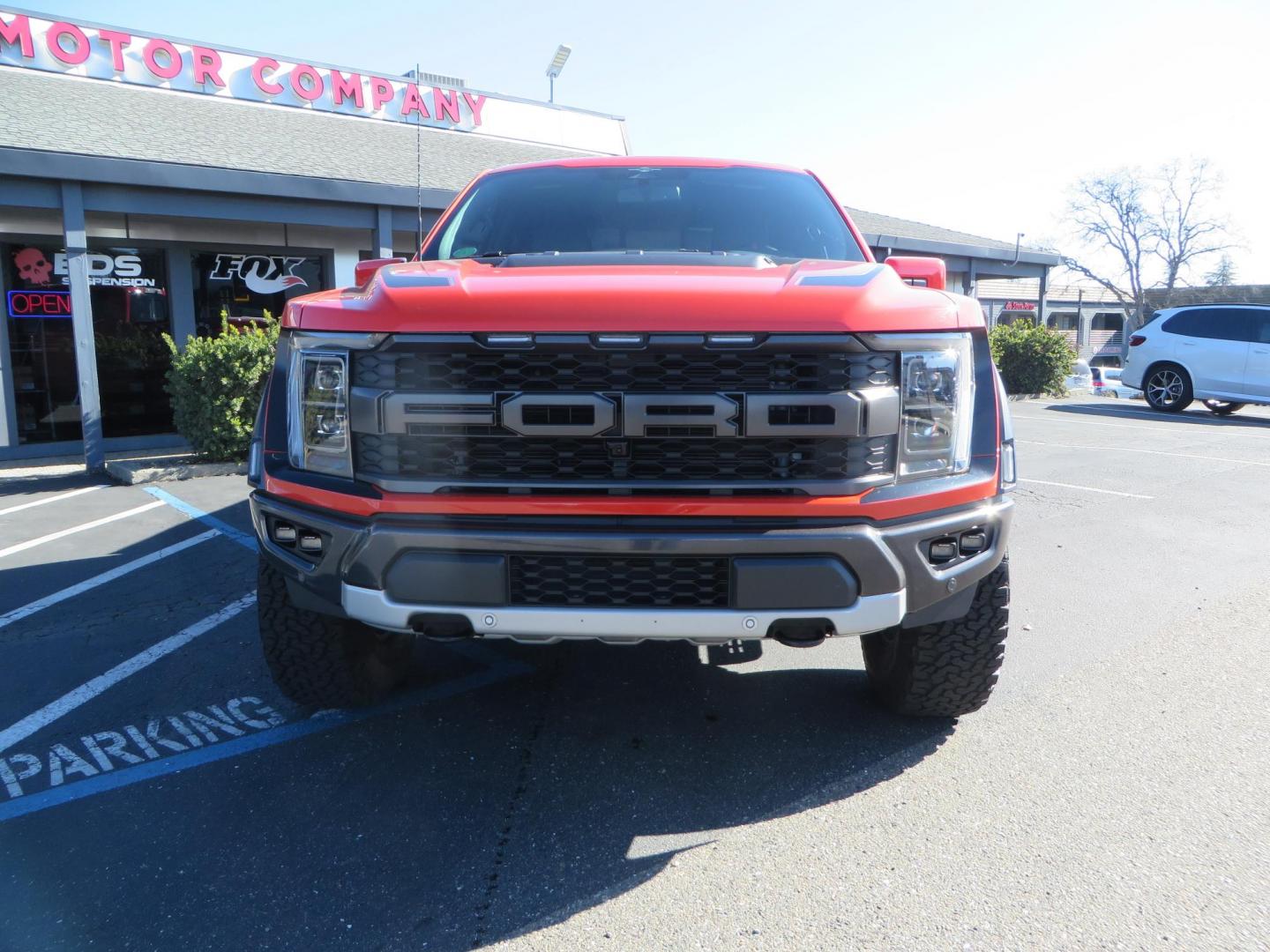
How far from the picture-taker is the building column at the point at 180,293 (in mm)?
11422

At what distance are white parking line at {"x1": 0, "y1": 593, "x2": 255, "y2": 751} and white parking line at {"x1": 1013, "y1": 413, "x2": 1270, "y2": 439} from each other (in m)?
11.6

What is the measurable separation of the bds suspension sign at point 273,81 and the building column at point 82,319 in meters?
3.60

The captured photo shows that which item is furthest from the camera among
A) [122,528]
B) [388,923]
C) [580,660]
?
[122,528]

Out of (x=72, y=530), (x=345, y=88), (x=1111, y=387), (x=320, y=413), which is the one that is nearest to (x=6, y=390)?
(x=72, y=530)

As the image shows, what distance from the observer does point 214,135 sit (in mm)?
11344

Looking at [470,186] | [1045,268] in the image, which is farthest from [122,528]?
[1045,268]

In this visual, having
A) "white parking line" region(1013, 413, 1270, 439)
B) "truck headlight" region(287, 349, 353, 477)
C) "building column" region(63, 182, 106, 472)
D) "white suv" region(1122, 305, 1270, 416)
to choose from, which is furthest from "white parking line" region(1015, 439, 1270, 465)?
"building column" region(63, 182, 106, 472)

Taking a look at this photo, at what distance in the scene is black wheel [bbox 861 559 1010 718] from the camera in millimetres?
2633

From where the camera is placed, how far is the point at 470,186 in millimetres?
3871

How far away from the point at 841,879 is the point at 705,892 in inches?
13.1

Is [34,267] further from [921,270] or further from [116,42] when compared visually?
[921,270]

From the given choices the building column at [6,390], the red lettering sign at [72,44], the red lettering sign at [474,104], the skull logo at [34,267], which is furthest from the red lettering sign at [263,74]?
the building column at [6,390]

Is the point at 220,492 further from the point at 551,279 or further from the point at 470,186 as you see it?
the point at 551,279

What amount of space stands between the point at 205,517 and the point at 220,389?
249cm
